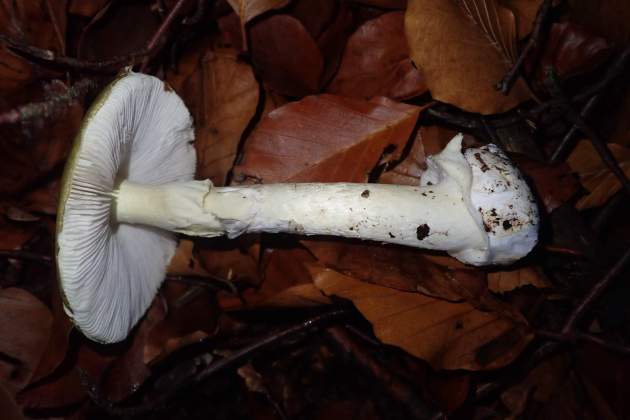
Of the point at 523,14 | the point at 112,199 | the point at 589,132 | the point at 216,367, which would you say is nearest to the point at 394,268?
the point at 216,367

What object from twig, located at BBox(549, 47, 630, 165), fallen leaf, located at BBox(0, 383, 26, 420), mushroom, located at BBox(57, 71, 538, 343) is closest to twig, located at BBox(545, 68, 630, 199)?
twig, located at BBox(549, 47, 630, 165)

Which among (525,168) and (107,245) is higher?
(525,168)

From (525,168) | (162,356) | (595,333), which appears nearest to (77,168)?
(162,356)

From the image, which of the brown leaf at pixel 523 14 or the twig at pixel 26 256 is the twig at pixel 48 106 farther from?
the brown leaf at pixel 523 14

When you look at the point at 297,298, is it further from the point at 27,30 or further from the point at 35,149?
the point at 27,30

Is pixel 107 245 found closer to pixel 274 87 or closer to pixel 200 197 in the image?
pixel 200 197

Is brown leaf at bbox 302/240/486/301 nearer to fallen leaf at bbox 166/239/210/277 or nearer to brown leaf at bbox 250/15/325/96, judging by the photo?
fallen leaf at bbox 166/239/210/277

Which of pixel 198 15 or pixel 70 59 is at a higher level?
pixel 198 15
